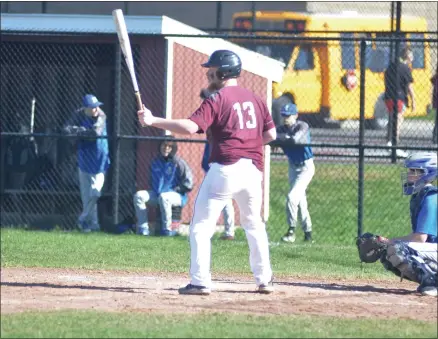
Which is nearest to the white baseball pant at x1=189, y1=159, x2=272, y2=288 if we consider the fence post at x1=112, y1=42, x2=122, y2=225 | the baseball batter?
the baseball batter

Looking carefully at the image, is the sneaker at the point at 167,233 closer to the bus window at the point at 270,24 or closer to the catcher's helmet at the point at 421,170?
the catcher's helmet at the point at 421,170

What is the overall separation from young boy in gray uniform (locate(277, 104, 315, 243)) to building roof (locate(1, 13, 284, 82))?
1.59 metres

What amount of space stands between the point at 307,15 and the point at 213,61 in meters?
14.4

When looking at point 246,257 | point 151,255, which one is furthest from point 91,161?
point 246,257

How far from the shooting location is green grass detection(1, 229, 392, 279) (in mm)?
10961

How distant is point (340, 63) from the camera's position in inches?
846

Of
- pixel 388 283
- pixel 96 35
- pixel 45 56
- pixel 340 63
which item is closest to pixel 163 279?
pixel 388 283

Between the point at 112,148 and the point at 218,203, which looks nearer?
the point at 218,203

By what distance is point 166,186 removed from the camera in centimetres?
1467

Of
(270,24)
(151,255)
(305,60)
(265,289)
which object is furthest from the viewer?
(270,24)

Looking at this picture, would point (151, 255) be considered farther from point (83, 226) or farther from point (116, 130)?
point (116, 130)

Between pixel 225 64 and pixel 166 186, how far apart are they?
6289 millimetres

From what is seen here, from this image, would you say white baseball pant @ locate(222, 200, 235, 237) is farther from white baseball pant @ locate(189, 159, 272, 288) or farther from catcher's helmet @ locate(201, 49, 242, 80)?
catcher's helmet @ locate(201, 49, 242, 80)

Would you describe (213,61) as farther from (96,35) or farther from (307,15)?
(307,15)
